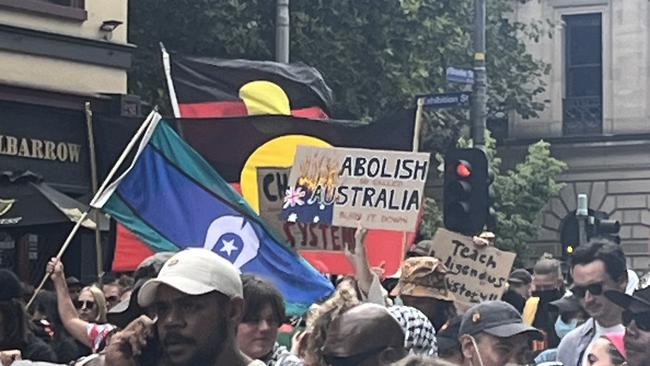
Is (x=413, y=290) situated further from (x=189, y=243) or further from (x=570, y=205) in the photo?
(x=570, y=205)

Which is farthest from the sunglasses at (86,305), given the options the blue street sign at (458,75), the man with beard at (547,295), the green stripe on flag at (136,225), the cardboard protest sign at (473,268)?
the blue street sign at (458,75)

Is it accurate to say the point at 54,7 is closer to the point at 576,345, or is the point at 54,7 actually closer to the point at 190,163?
the point at 190,163

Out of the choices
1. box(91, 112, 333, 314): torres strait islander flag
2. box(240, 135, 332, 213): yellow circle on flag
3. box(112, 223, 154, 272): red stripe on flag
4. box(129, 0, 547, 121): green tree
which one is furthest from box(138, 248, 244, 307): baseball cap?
box(129, 0, 547, 121): green tree

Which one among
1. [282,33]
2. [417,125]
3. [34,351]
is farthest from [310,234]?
[282,33]

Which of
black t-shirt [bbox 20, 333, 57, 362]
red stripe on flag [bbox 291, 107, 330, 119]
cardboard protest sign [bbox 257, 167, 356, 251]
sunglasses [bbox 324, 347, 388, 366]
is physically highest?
red stripe on flag [bbox 291, 107, 330, 119]

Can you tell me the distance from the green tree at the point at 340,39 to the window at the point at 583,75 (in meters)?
10.8

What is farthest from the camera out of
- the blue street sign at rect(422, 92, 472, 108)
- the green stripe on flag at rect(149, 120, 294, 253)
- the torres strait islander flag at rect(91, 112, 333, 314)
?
the blue street sign at rect(422, 92, 472, 108)

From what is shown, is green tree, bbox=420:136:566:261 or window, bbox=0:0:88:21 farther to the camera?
green tree, bbox=420:136:566:261

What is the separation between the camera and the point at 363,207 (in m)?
11.0

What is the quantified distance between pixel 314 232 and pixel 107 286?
1337 millimetres

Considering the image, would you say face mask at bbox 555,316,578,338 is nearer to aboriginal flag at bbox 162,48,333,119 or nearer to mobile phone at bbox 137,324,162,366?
aboriginal flag at bbox 162,48,333,119

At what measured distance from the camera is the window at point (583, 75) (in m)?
41.2

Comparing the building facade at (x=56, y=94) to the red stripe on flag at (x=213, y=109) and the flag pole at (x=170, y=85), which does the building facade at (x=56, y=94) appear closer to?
the red stripe on flag at (x=213, y=109)

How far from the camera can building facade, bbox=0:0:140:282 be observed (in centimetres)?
1734
